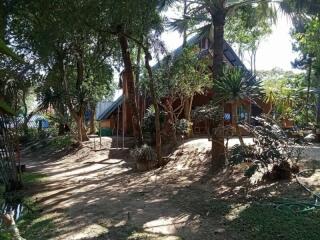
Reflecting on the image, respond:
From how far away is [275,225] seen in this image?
580 centimetres

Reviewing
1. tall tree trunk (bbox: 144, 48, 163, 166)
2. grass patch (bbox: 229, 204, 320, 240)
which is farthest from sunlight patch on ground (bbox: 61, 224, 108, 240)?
tall tree trunk (bbox: 144, 48, 163, 166)

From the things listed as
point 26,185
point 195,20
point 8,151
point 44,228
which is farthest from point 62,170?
point 44,228

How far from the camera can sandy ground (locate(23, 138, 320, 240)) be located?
6.25 metres

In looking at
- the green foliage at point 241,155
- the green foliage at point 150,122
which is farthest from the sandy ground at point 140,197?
the green foliage at point 150,122

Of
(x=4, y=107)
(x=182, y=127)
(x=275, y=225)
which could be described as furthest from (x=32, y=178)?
(x=4, y=107)

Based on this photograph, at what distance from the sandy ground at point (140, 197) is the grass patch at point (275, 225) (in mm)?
303

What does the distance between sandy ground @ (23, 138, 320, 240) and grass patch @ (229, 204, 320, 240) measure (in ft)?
0.99

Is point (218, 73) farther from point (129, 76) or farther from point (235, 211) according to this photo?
point (235, 211)

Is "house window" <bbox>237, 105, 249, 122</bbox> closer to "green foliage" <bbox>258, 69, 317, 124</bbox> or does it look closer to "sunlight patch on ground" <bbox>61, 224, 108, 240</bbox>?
"green foliage" <bbox>258, 69, 317, 124</bbox>

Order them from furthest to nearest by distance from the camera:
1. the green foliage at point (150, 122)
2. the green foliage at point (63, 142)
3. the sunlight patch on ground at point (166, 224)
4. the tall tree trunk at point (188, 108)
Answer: the green foliage at point (63, 142)
the tall tree trunk at point (188, 108)
the green foliage at point (150, 122)
the sunlight patch on ground at point (166, 224)

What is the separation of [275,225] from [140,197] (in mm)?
3767

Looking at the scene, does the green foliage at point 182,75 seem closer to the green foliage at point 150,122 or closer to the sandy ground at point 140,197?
the green foliage at point 150,122

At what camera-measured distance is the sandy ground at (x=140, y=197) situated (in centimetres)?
625

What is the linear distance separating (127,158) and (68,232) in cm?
1028
